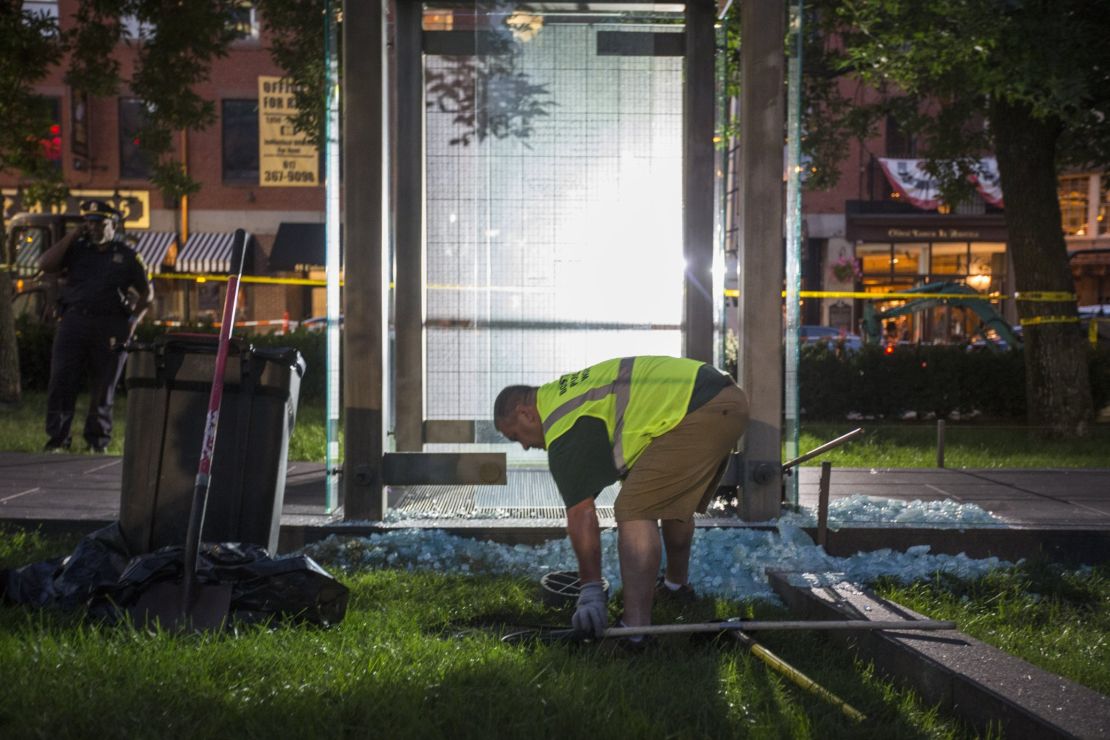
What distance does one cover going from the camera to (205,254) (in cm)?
2977

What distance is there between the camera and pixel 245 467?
5.05 meters

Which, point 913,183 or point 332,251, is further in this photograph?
point 913,183

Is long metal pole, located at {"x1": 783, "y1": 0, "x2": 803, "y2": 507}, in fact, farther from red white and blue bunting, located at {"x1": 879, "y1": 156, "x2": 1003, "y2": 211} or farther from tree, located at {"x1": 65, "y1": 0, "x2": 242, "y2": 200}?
red white and blue bunting, located at {"x1": 879, "y1": 156, "x2": 1003, "y2": 211}

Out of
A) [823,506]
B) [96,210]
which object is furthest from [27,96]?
[823,506]

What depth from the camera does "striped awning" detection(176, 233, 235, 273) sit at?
29469mm

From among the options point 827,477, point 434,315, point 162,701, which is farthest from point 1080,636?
point 434,315

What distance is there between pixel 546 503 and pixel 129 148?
88.8 ft

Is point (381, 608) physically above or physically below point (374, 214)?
below

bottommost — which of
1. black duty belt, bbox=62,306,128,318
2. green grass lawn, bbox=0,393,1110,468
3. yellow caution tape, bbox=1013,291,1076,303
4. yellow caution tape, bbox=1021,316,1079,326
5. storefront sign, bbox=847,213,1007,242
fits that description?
green grass lawn, bbox=0,393,1110,468

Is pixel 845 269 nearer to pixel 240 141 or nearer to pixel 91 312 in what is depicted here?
pixel 240 141

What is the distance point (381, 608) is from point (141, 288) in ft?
19.2

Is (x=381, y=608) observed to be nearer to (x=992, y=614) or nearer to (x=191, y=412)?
(x=191, y=412)

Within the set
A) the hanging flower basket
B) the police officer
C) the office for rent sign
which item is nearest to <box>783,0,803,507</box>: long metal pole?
the police officer

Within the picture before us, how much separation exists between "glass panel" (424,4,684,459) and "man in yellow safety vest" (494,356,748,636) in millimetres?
2410
